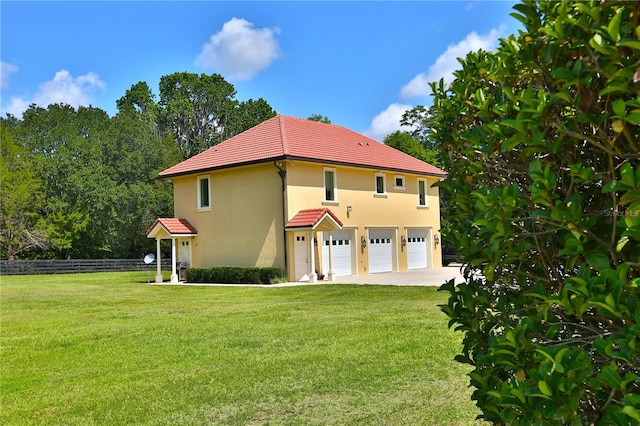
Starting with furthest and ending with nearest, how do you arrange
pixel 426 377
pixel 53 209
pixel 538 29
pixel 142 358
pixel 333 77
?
pixel 53 209 → pixel 333 77 → pixel 142 358 → pixel 426 377 → pixel 538 29

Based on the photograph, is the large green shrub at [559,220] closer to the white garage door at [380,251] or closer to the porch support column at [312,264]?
the porch support column at [312,264]

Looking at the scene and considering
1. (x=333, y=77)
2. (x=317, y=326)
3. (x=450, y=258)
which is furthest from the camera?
(x=450, y=258)

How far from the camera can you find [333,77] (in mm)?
11922

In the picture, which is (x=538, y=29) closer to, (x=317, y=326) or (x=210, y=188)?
(x=317, y=326)

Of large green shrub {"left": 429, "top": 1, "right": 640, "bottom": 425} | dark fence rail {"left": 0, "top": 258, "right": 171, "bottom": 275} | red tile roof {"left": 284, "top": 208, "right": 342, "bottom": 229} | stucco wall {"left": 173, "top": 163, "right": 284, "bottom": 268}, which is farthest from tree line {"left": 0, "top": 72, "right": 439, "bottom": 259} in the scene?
large green shrub {"left": 429, "top": 1, "right": 640, "bottom": 425}

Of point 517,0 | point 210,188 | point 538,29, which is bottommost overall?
point 538,29

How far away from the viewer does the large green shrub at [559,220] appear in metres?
1.70

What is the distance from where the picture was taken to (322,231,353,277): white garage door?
929 inches

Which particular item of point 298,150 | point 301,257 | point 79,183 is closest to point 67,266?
point 79,183

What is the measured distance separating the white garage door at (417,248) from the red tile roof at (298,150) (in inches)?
135

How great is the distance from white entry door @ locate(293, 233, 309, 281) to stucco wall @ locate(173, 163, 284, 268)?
2.11 ft

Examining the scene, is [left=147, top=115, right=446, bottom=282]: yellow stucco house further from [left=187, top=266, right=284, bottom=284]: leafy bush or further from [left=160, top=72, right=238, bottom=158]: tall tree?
[left=160, top=72, right=238, bottom=158]: tall tree

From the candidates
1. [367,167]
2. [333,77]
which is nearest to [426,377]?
[333,77]

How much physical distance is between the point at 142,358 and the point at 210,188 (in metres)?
18.9
